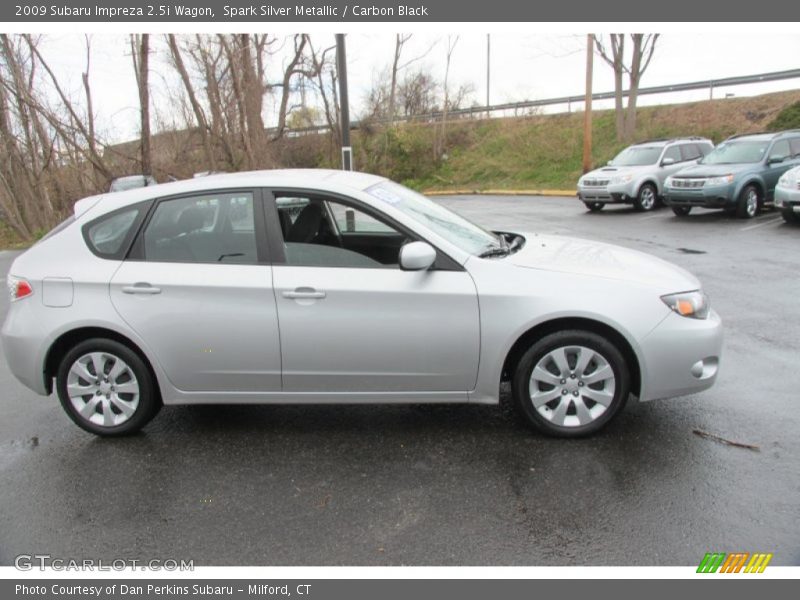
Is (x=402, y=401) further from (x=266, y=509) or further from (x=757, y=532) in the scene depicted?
(x=757, y=532)

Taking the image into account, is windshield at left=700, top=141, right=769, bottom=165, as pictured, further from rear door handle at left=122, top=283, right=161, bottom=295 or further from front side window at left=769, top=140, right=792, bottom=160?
rear door handle at left=122, top=283, right=161, bottom=295

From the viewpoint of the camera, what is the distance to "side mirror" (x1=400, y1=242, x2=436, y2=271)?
359 cm

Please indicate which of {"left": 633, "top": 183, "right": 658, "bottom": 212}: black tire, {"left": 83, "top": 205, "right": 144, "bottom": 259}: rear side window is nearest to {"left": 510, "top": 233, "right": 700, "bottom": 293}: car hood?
{"left": 83, "top": 205, "right": 144, "bottom": 259}: rear side window

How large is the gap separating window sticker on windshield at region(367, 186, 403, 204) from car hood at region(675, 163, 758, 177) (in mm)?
11353

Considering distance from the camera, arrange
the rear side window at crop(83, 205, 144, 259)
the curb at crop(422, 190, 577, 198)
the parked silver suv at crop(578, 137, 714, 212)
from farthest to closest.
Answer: the curb at crop(422, 190, 577, 198) → the parked silver suv at crop(578, 137, 714, 212) → the rear side window at crop(83, 205, 144, 259)

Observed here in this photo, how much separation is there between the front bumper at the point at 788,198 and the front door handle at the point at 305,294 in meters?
10.9

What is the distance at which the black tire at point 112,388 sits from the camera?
13.1ft

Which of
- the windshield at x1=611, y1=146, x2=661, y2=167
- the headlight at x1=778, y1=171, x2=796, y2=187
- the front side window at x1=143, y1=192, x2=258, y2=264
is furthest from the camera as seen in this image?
the windshield at x1=611, y1=146, x2=661, y2=167

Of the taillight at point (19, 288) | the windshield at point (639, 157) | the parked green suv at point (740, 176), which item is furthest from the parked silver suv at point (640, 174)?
the taillight at point (19, 288)

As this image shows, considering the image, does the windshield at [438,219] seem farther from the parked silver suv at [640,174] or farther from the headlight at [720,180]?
the parked silver suv at [640,174]

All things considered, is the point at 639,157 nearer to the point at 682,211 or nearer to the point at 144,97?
the point at 682,211

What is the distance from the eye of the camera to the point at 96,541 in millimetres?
3057

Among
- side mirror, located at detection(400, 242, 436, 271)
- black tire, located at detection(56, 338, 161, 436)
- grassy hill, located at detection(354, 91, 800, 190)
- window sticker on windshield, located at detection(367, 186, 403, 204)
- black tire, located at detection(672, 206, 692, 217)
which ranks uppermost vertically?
grassy hill, located at detection(354, 91, 800, 190)

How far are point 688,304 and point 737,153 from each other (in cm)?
1209
